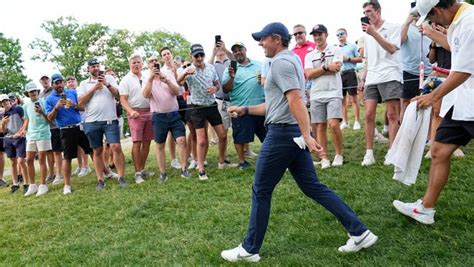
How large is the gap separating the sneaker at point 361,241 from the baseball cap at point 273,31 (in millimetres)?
1762

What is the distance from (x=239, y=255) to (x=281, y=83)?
5.02ft

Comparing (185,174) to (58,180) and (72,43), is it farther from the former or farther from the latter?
(72,43)

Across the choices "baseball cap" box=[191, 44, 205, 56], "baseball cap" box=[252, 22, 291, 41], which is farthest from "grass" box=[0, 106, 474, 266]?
"baseball cap" box=[191, 44, 205, 56]

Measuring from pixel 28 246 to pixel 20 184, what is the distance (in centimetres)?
536

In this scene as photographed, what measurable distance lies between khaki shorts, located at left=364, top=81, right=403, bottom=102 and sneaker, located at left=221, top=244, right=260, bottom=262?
135 inches

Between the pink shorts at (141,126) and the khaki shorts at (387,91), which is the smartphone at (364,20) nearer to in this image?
the khaki shorts at (387,91)

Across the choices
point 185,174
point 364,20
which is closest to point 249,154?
point 185,174

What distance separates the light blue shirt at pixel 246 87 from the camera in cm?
720

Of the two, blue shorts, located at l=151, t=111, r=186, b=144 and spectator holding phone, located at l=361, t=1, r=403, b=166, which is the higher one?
spectator holding phone, located at l=361, t=1, r=403, b=166

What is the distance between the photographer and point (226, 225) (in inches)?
184

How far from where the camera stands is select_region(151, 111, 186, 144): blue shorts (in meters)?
7.29

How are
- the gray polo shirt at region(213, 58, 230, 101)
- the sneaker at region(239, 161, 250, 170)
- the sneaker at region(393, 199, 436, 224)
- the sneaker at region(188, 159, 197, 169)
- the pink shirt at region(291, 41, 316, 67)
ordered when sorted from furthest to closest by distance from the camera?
the sneaker at region(188, 159, 197, 169)
the gray polo shirt at region(213, 58, 230, 101)
the pink shirt at region(291, 41, 316, 67)
the sneaker at region(239, 161, 250, 170)
the sneaker at region(393, 199, 436, 224)

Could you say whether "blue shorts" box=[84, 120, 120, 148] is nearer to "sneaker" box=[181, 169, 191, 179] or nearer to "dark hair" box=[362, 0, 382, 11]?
"sneaker" box=[181, 169, 191, 179]

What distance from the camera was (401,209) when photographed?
4113 mm
